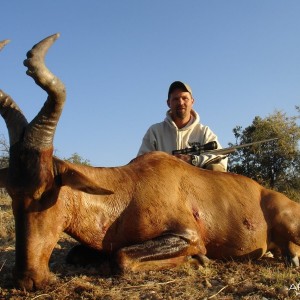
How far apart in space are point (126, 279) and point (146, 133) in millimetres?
4536

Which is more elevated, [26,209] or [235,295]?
[26,209]

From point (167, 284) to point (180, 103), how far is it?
465 centimetres

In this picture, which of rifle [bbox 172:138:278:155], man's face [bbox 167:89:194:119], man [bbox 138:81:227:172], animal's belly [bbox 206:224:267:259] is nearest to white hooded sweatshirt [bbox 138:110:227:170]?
man [bbox 138:81:227:172]

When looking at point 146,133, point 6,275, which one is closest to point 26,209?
point 6,275

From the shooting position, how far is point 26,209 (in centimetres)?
429

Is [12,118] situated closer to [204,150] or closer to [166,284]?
[166,284]

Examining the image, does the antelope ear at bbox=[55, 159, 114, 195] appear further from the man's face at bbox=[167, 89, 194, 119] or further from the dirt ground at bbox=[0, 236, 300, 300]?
the man's face at bbox=[167, 89, 194, 119]

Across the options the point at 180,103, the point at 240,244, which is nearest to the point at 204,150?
the point at 180,103

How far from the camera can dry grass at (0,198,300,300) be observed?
4027 mm

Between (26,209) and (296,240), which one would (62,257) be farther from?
(296,240)

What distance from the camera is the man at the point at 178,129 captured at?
8.51m

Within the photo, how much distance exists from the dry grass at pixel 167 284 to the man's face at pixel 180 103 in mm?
3743

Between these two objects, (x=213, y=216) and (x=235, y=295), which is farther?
(x=213, y=216)

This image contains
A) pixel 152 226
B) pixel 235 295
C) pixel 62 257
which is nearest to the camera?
pixel 235 295
